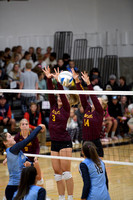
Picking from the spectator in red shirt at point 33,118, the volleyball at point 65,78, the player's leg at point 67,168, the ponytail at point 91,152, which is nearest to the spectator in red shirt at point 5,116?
the spectator in red shirt at point 33,118

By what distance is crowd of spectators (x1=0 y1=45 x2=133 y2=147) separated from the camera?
11602 millimetres

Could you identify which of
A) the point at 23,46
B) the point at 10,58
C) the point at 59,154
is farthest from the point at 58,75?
the point at 23,46

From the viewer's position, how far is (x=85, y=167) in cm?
461

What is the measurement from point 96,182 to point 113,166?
16.8ft

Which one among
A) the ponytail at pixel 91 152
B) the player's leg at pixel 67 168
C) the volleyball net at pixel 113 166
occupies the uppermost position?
the ponytail at pixel 91 152

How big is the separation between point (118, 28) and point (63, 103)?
13086 mm

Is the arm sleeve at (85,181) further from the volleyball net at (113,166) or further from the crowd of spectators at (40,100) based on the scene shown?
the crowd of spectators at (40,100)

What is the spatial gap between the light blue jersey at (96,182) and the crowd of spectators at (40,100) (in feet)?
21.3

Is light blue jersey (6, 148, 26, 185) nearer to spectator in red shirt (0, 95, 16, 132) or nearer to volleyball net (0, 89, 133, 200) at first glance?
volleyball net (0, 89, 133, 200)

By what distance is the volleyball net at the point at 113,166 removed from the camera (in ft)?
18.6

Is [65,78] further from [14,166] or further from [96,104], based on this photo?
[14,166]

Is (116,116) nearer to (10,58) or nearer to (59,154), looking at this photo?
(10,58)

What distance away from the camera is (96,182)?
4.60m

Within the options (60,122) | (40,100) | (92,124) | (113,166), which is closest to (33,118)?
(40,100)
